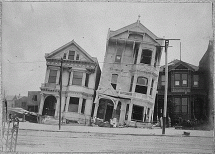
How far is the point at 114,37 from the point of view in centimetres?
803

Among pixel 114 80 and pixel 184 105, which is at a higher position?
pixel 114 80

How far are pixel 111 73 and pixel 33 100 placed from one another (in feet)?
6.92

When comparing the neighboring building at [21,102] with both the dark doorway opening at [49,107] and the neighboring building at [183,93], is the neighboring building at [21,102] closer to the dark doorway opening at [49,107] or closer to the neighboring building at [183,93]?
the dark doorway opening at [49,107]

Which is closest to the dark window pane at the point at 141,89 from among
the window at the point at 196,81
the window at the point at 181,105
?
the window at the point at 181,105

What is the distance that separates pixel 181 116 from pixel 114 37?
264 cm

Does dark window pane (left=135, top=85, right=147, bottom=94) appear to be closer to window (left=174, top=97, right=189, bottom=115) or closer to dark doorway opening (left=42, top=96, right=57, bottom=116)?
window (left=174, top=97, right=189, bottom=115)

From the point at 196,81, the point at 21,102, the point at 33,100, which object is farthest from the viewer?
the point at 196,81

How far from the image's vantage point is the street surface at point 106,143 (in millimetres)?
7559

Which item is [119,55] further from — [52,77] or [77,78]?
[52,77]

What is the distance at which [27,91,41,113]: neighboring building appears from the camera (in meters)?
7.96

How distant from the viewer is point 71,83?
26.8 feet

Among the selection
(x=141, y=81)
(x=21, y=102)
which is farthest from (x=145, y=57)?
(x=21, y=102)

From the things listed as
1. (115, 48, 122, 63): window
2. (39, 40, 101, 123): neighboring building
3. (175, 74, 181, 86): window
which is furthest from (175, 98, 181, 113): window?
(39, 40, 101, 123): neighboring building

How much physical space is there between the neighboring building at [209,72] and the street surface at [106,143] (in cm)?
73
